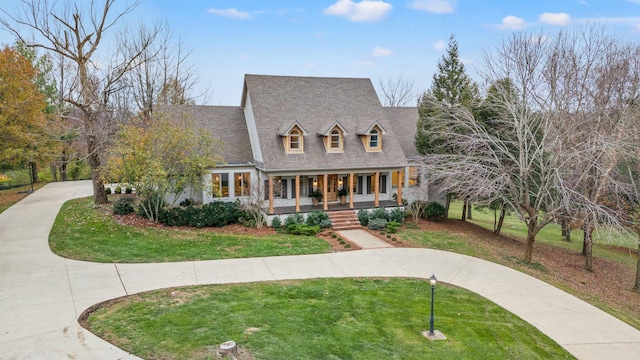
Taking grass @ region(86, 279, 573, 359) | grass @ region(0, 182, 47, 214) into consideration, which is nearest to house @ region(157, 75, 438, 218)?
grass @ region(86, 279, 573, 359)

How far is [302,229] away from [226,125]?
8.84 metres

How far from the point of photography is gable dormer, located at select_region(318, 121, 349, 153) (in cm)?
2163

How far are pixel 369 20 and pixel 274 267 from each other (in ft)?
73.7

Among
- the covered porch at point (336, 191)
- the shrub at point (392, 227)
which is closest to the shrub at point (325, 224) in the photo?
the covered porch at point (336, 191)

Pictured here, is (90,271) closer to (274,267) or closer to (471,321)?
(274,267)

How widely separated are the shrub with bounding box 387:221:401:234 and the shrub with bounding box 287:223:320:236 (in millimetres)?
3673

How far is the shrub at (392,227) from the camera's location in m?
19.8

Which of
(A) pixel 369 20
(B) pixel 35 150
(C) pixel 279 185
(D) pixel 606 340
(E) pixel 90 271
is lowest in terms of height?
(D) pixel 606 340

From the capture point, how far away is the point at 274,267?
13523 millimetres

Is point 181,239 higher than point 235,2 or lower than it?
lower

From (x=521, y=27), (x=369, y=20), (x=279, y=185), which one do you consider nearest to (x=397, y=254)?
(x=279, y=185)

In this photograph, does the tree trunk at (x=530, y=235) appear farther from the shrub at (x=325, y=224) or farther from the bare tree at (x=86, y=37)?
the bare tree at (x=86, y=37)

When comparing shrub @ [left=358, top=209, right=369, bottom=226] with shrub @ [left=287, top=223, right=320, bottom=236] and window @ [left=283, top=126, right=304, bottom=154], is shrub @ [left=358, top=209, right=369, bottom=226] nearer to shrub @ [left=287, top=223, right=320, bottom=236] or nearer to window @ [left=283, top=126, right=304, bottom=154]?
shrub @ [left=287, top=223, right=320, bottom=236]

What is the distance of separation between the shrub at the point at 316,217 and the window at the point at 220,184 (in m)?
5.01
